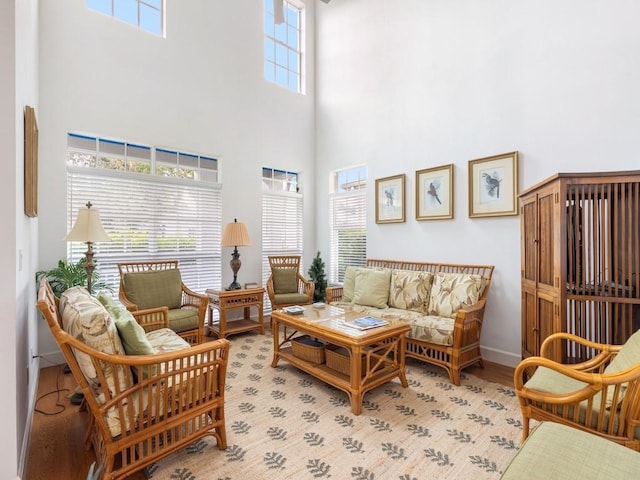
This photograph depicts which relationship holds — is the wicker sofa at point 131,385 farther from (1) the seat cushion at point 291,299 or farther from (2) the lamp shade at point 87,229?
(1) the seat cushion at point 291,299

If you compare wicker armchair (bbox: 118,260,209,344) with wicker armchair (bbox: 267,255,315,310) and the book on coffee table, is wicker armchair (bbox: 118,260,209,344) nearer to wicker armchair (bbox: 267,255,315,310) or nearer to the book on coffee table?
wicker armchair (bbox: 267,255,315,310)

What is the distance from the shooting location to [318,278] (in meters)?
5.30

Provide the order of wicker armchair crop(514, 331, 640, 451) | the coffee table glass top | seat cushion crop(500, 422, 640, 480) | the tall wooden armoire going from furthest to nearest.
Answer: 1. the coffee table glass top
2. the tall wooden armoire
3. wicker armchair crop(514, 331, 640, 451)
4. seat cushion crop(500, 422, 640, 480)

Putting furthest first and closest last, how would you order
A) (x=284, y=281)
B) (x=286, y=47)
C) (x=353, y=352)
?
1. (x=286, y=47)
2. (x=284, y=281)
3. (x=353, y=352)

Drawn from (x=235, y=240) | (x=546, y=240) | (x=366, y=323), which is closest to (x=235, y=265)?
(x=235, y=240)

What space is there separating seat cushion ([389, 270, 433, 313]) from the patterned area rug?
88 centimetres

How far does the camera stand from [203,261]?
4625 mm

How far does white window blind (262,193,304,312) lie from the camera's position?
208 inches

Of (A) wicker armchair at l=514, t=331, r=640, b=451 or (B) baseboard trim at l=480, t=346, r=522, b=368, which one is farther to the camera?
(B) baseboard trim at l=480, t=346, r=522, b=368

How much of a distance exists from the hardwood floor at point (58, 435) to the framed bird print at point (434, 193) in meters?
1.94

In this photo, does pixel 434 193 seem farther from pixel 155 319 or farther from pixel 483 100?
pixel 155 319

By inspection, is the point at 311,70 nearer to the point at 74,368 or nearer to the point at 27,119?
the point at 27,119

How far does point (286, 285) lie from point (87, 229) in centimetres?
266

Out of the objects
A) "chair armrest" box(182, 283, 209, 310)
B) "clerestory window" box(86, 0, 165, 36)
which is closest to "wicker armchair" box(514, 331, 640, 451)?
"chair armrest" box(182, 283, 209, 310)
